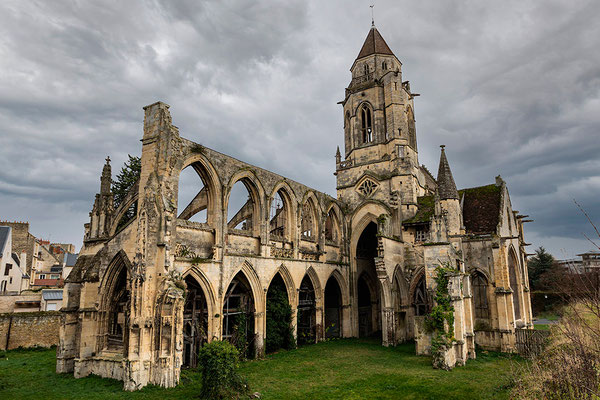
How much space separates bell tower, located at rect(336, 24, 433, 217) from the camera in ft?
78.4

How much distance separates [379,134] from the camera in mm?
25891

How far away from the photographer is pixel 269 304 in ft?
59.9

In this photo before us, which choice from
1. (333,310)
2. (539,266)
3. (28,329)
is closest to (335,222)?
(333,310)

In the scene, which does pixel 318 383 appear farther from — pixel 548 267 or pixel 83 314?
pixel 548 267

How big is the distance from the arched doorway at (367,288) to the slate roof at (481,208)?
5.81 metres

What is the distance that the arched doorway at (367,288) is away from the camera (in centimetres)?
2514

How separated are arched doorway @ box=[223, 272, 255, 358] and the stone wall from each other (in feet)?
33.5

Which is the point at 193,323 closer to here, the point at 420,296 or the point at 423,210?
the point at 420,296

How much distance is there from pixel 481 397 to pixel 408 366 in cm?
473

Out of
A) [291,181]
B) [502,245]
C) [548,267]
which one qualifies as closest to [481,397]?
[502,245]

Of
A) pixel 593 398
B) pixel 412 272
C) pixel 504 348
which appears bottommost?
pixel 504 348

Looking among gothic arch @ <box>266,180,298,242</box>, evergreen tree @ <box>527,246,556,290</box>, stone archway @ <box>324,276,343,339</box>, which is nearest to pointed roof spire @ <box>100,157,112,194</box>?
gothic arch @ <box>266,180,298,242</box>

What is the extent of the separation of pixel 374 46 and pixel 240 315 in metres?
21.3

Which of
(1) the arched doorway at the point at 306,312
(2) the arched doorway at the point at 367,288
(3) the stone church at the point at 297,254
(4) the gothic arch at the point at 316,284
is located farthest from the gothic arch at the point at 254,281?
(2) the arched doorway at the point at 367,288
